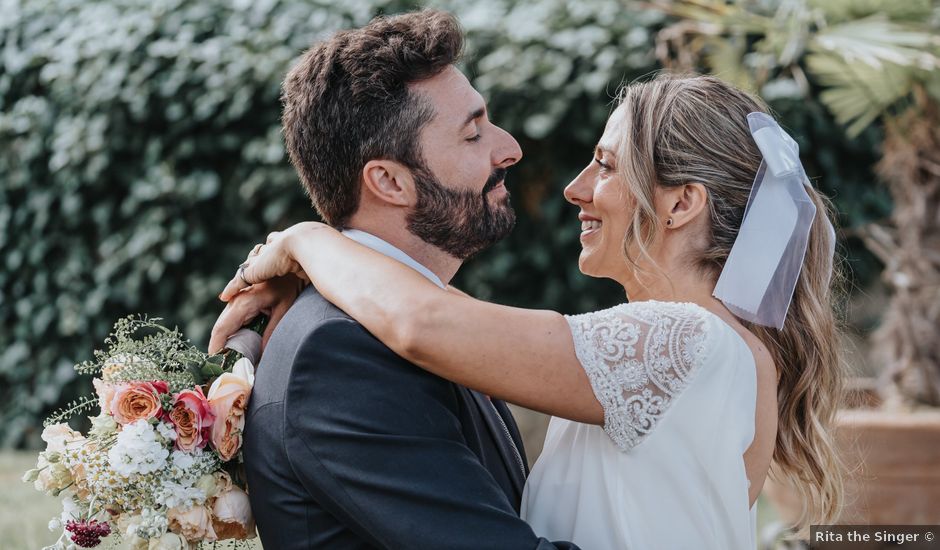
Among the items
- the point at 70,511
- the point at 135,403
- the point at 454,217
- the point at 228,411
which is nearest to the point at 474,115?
the point at 454,217

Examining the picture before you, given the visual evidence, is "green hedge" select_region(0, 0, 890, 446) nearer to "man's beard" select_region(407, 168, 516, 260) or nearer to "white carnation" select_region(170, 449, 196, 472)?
"man's beard" select_region(407, 168, 516, 260)

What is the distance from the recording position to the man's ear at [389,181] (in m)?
2.50

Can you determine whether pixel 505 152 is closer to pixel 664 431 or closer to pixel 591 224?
pixel 591 224

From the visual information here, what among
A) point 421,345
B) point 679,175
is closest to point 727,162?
point 679,175

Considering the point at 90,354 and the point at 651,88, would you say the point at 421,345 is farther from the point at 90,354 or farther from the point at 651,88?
the point at 90,354

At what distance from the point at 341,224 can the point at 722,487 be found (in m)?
1.13

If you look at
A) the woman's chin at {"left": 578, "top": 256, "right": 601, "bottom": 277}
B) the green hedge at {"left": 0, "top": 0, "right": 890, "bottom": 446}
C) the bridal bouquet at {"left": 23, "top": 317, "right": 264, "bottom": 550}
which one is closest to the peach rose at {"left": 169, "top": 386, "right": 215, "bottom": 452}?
the bridal bouquet at {"left": 23, "top": 317, "right": 264, "bottom": 550}

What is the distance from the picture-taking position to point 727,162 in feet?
8.37

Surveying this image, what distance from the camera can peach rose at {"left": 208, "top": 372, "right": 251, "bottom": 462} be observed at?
7.44ft

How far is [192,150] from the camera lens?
6.68 metres

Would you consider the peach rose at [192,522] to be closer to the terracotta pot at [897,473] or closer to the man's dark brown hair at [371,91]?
the man's dark brown hair at [371,91]

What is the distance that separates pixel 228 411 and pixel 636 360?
0.88m

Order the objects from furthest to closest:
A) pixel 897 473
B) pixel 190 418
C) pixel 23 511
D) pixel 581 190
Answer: pixel 23 511 < pixel 897 473 < pixel 581 190 < pixel 190 418

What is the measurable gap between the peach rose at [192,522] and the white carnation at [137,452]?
0.38 ft
